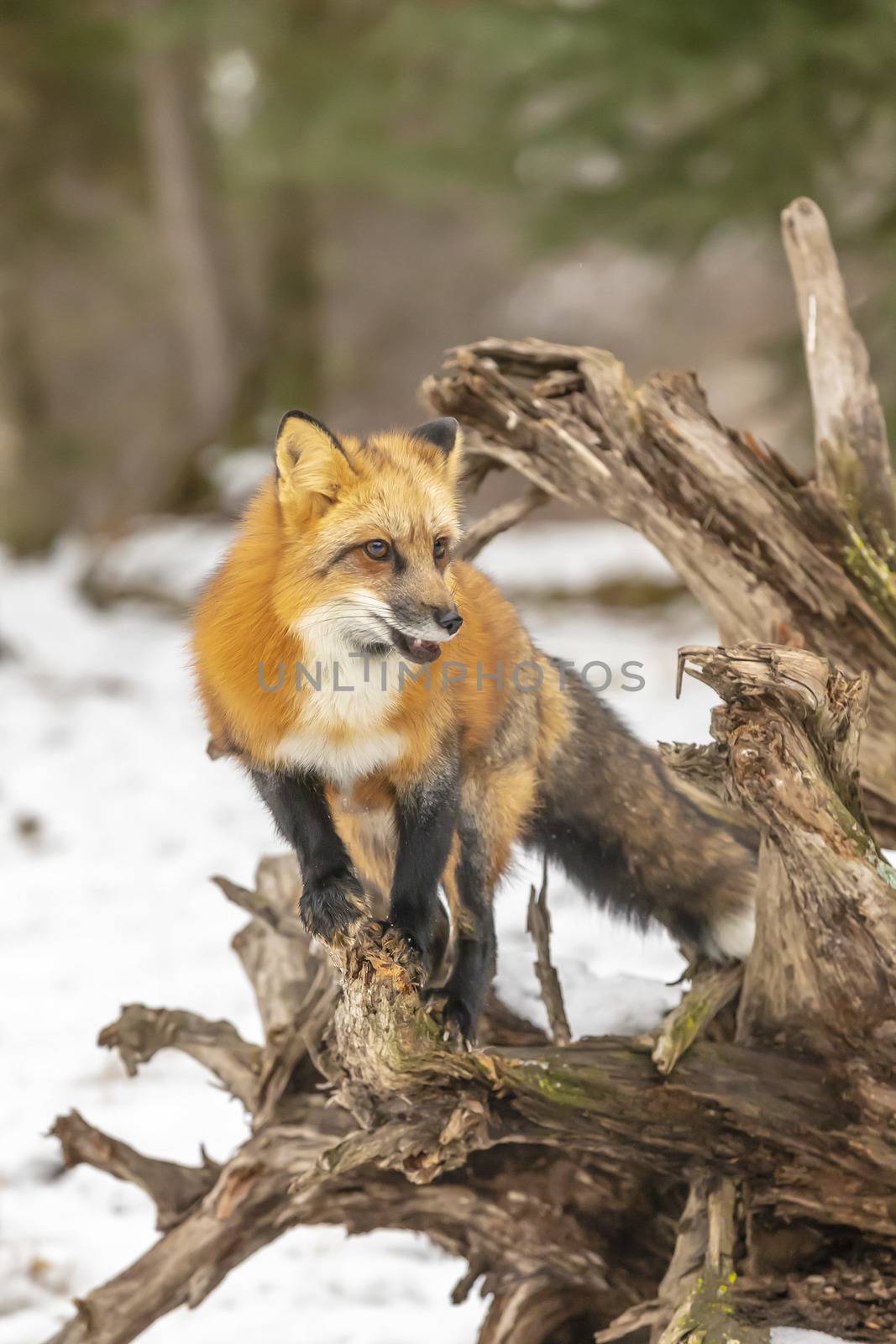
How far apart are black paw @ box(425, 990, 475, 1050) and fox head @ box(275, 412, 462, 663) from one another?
0.90 meters

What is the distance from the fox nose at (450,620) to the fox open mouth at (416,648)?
74 mm

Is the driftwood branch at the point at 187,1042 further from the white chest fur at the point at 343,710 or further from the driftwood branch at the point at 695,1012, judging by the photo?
the white chest fur at the point at 343,710

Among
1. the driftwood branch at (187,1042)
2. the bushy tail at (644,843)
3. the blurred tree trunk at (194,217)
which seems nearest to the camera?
the bushy tail at (644,843)

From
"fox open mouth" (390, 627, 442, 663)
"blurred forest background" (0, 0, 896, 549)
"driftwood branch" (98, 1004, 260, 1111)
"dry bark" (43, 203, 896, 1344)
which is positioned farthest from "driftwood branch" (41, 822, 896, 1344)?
"blurred forest background" (0, 0, 896, 549)

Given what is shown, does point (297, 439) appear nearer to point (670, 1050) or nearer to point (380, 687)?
point (380, 687)

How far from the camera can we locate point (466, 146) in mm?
8172

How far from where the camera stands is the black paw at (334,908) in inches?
101

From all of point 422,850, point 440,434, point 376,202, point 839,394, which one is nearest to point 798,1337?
point 422,850

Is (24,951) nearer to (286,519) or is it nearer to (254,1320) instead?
(254,1320)

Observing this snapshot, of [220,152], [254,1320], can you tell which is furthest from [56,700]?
[220,152]

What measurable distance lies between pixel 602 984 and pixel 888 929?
1238 millimetres

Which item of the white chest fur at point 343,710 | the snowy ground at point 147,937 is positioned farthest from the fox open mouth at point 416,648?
the snowy ground at point 147,937

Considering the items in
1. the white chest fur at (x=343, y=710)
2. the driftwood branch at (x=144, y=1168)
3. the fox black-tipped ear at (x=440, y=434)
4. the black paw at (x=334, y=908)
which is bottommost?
the driftwood branch at (x=144, y=1168)

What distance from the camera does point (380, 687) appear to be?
8.32 ft
